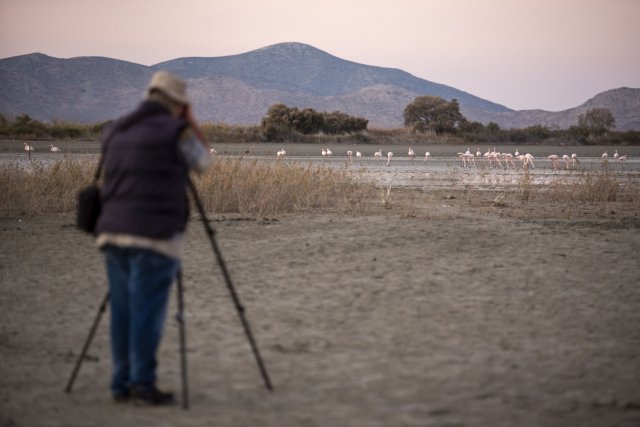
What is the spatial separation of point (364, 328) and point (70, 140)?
4991cm

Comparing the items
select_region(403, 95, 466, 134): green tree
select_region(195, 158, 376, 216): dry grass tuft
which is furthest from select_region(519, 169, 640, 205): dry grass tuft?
select_region(403, 95, 466, 134): green tree

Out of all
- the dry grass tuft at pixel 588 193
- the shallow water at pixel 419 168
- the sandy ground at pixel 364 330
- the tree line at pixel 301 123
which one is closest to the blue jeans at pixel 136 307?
the sandy ground at pixel 364 330

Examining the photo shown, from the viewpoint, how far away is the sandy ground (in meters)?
6.12

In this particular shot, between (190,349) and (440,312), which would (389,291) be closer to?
(440,312)

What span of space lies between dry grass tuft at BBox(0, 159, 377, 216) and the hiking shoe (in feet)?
39.3

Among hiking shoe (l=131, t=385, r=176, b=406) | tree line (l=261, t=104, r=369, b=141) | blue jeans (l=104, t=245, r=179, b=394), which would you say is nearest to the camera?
blue jeans (l=104, t=245, r=179, b=394)

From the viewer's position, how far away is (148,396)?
19.9 feet

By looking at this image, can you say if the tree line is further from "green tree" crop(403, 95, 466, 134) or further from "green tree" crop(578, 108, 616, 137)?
"green tree" crop(578, 108, 616, 137)

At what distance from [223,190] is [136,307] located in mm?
13122

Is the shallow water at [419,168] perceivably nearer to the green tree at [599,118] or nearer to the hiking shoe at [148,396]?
the hiking shoe at [148,396]

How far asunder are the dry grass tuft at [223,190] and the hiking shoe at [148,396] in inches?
472

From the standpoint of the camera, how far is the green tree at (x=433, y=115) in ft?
257

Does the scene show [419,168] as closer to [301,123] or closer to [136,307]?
[301,123]

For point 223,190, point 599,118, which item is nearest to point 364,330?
point 223,190
